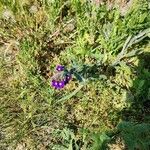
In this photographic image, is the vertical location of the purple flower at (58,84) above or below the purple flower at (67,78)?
below

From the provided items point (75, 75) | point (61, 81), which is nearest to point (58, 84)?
point (61, 81)

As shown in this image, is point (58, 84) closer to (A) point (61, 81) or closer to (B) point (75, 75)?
(A) point (61, 81)

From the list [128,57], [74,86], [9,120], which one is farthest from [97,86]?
[9,120]

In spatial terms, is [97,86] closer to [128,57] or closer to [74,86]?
[74,86]

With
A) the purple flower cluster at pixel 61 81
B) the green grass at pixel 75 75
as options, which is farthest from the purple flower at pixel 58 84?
the green grass at pixel 75 75

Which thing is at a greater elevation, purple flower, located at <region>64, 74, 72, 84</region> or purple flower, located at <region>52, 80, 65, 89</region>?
purple flower, located at <region>64, 74, 72, 84</region>

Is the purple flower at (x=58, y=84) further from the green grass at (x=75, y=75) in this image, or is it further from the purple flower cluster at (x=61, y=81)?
the green grass at (x=75, y=75)

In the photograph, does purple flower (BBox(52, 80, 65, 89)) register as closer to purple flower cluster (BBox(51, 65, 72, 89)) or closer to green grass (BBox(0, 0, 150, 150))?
purple flower cluster (BBox(51, 65, 72, 89))

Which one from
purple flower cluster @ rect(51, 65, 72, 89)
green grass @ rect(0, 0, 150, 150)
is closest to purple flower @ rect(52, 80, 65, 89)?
purple flower cluster @ rect(51, 65, 72, 89)
